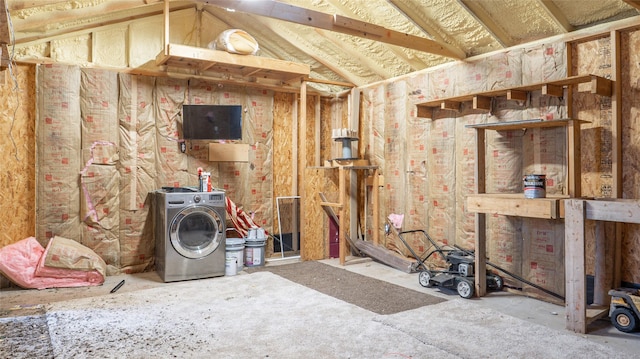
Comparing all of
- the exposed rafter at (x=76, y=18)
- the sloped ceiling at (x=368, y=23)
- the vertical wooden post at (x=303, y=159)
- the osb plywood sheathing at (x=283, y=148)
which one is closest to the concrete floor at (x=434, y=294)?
the vertical wooden post at (x=303, y=159)

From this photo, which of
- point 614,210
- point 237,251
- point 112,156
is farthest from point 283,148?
point 614,210

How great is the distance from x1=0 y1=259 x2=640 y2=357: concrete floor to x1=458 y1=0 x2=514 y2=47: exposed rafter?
7.65 ft

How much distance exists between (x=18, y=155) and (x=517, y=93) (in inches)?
188

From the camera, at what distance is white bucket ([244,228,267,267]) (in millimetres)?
5051

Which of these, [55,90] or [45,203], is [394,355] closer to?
[45,203]

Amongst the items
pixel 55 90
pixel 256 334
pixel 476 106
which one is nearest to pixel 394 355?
pixel 256 334

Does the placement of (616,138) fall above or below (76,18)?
below

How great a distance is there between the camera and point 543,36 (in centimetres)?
387

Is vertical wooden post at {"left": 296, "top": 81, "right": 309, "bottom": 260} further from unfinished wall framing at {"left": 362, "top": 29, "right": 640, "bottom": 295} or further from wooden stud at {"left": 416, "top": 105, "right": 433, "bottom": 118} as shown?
wooden stud at {"left": 416, "top": 105, "right": 433, "bottom": 118}

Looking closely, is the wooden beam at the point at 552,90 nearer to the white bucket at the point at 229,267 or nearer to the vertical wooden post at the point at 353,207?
the vertical wooden post at the point at 353,207

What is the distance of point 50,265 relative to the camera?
412 centimetres

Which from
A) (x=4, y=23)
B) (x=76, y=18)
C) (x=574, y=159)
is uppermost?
(x=76, y=18)

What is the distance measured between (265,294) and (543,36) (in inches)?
132

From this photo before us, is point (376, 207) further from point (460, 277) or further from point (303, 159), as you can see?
point (460, 277)
